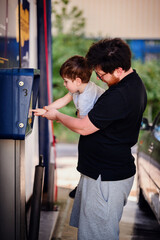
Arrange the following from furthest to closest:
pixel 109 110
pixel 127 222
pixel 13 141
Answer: pixel 127 222
pixel 13 141
pixel 109 110

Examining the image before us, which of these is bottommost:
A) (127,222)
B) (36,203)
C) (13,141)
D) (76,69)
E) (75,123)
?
(127,222)

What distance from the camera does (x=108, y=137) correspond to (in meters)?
2.51

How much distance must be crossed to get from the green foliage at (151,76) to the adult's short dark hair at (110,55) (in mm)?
10489

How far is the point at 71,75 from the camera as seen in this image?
2.70 meters

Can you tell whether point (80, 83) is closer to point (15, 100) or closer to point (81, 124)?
point (81, 124)

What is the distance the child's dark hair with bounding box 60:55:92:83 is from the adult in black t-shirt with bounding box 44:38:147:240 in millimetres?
229

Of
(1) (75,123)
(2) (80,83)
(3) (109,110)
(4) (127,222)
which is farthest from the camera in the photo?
(4) (127,222)

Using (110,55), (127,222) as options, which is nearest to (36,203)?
(110,55)

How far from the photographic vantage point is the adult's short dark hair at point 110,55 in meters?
2.37

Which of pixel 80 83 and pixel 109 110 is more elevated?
pixel 80 83

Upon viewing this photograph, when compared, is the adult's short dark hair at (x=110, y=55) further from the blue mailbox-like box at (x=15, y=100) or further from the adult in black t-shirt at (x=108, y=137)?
the blue mailbox-like box at (x=15, y=100)

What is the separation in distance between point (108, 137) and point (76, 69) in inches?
21.3

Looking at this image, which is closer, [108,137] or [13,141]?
[108,137]

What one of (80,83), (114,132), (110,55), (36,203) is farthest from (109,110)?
(36,203)
